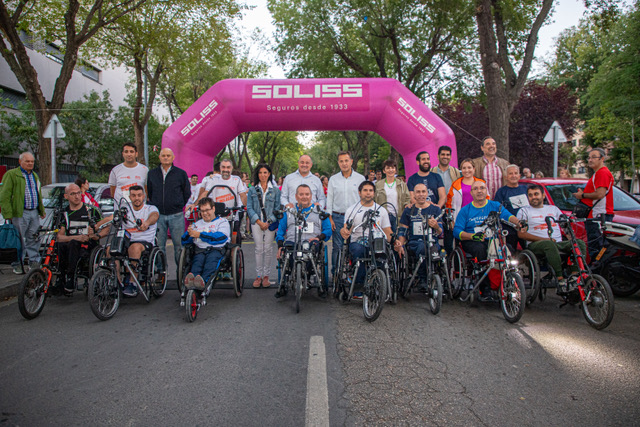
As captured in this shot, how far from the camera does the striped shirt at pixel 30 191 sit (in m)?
7.85

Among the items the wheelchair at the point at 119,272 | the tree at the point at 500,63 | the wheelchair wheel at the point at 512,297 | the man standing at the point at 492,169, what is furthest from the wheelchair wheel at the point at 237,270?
the tree at the point at 500,63

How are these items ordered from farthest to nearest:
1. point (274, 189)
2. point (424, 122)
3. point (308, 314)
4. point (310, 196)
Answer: point (424, 122) → point (274, 189) → point (310, 196) → point (308, 314)

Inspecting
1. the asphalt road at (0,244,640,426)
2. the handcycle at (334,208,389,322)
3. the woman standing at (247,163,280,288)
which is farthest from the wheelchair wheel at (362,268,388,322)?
the woman standing at (247,163,280,288)

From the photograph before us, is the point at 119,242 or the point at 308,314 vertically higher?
the point at 119,242

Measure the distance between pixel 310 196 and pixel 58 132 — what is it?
8815 millimetres

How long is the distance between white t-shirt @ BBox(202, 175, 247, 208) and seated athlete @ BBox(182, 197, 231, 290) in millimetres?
1199

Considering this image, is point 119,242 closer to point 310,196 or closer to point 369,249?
point 310,196

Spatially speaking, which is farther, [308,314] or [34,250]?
[34,250]

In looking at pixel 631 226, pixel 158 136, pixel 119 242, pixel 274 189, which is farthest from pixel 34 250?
pixel 158 136

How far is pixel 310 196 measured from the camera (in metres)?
6.35

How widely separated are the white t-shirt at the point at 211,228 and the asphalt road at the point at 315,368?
2.78 ft

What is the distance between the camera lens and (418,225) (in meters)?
6.13

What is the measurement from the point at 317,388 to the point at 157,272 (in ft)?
12.4

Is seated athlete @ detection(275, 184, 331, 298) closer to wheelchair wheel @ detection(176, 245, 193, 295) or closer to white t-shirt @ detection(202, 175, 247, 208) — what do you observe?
wheelchair wheel @ detection(176, 245, 193, 295)
